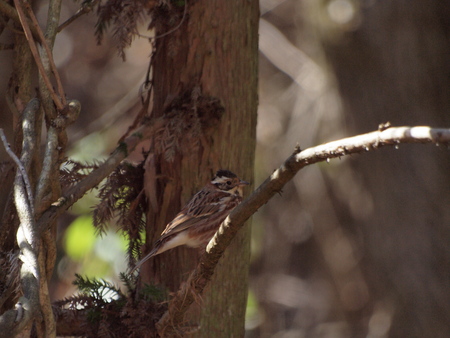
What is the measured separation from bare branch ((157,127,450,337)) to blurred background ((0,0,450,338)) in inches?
92.3

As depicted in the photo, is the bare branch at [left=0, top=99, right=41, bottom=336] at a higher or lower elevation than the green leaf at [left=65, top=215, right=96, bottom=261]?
lower

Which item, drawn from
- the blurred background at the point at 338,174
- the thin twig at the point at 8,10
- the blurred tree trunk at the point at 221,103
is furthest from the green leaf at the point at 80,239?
the thin twig at the point at 8,10

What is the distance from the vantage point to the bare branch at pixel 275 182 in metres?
1.92

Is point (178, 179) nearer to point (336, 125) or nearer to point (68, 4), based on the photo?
point (336, 125)

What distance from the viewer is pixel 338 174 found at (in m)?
7.38

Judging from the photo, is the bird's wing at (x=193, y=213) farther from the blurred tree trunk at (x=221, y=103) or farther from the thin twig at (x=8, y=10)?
the thin twig at (x=8, y=10)

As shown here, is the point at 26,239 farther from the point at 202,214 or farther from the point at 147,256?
the point at 202,214

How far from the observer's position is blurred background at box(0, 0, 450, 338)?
643cm

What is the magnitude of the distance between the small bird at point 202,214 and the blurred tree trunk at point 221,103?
0.06 m

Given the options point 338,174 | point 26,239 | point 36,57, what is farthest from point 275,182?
point 338,174

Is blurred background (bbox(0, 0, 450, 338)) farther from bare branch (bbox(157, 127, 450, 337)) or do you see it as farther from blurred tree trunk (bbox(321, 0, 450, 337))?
bare branch (bbox(157, 127, 450, 337))

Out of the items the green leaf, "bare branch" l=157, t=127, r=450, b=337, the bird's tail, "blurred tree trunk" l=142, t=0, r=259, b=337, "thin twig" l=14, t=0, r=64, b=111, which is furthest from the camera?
the green leaf

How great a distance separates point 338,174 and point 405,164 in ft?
3.36

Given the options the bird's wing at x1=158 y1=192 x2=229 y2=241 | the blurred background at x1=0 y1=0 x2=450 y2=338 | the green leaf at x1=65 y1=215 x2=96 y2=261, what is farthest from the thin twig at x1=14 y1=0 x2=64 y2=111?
the green leaf at x1=65 y1=215 x2=96 y2=261
